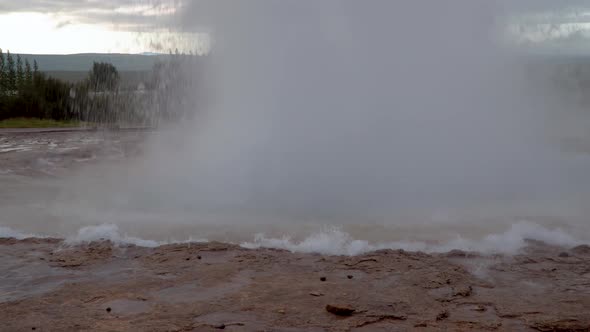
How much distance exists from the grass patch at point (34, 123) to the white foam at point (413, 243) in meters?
17.8

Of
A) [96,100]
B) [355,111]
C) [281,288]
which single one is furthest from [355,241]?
[96,100]

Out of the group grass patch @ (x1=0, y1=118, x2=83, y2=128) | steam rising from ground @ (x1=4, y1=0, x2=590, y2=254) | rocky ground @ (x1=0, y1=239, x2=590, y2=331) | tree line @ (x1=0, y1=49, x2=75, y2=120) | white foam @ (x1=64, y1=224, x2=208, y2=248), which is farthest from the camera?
tree line @ (x1=0, y1=49, x2=75, y2=120)

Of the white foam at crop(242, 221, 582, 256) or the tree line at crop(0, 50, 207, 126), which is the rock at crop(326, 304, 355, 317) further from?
the tree line at crop(0, 50, 207, 126)

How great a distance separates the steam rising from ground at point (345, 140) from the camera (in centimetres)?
751

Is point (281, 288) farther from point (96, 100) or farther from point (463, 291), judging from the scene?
point (96, 100)

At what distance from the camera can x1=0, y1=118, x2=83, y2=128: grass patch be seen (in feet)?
71.2

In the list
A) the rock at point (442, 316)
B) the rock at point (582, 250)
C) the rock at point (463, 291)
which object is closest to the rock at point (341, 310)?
the rock at point (442, 316)

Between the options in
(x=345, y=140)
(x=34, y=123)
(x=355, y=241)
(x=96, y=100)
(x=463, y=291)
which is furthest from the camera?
(x=96, y=100)

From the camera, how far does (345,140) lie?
9.02 meters

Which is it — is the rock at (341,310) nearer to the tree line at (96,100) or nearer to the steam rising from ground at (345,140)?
the steam rising from ground at (345,140)

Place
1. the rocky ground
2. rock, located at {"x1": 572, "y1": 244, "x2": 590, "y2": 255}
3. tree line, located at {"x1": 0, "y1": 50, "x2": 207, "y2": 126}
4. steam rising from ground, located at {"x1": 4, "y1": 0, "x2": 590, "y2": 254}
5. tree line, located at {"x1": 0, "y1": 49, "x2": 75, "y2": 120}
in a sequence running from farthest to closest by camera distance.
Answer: tree line, located at {"x1": 0, "y1": 49, "x2": 75, "y2": 120}
tree line, located at {"x1": 0, "y1": 50, "x2": 207, "y2": 126}
steam rising from ground, located at {"x1": 4, "y1": 0, "x2": 590, "y2": 254}
rock, located at {"x1": 572, "y1": 244, "x2": 590, "y2": 255}
the rocky ground

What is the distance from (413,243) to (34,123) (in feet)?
63.9

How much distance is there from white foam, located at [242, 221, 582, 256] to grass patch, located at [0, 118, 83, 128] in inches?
701

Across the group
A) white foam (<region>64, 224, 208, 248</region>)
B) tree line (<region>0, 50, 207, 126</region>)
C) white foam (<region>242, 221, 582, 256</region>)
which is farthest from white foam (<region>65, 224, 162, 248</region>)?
tree line (<region>0, 50, 207, 126</region>)
